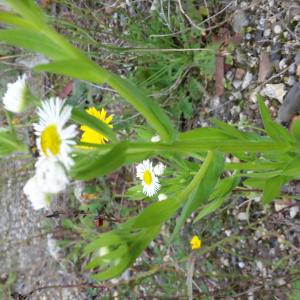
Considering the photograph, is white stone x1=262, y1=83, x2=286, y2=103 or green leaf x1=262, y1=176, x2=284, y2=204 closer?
green leaf x1=262, y1=176, x2=284, y2=204

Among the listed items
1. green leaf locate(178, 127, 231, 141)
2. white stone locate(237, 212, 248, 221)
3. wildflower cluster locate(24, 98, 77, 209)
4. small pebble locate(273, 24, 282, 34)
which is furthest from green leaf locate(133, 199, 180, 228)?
small pebble locate(273, 24, 282, 34)

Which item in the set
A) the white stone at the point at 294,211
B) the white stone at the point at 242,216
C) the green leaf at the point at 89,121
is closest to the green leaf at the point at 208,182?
the green leaf at the point at 89,121

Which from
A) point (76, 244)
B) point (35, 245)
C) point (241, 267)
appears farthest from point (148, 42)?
point (35, 245)

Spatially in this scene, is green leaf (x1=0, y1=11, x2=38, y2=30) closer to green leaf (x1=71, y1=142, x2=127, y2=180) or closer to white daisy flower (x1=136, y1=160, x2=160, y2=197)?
green leaf (x1=71, y1=142, x2=127, y2=180)

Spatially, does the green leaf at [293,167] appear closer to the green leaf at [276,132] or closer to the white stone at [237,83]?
the green leaf at [276,132]

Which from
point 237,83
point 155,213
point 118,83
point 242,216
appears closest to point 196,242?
point 242,216
